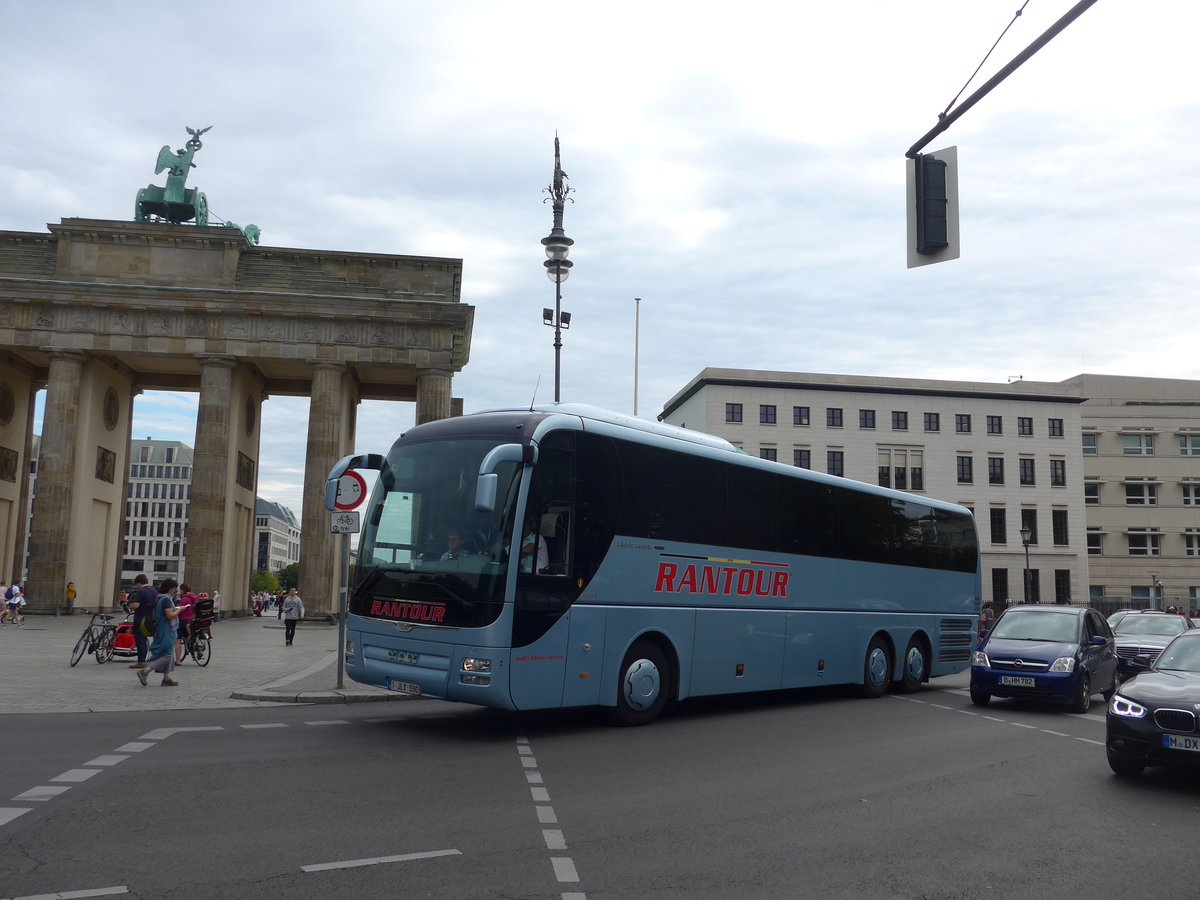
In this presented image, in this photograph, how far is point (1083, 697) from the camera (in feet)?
51.0

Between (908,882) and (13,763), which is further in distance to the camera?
(13,763)

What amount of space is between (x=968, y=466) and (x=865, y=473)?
7.99m

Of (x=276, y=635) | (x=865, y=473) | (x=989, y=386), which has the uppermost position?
(x=989, y=386)

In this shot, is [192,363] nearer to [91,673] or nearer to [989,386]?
[91,673]

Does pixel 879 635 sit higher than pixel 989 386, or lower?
lower

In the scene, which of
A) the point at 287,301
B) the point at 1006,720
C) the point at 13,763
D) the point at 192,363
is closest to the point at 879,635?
the point at 1006,720

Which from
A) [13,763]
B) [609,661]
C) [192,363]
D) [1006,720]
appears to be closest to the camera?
[13,763]

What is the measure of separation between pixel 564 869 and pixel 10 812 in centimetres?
394

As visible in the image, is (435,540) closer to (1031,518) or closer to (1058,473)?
(1031,518)

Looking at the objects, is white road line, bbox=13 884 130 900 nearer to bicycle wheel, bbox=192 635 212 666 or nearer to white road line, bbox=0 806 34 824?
white road line, bbox=0 806 34 824

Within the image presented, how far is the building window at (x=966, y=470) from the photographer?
7338cm

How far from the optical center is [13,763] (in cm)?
891

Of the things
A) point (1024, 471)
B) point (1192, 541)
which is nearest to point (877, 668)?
point (1024, 471)

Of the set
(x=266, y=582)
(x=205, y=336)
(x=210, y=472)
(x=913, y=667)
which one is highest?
(x=205, y=336)
